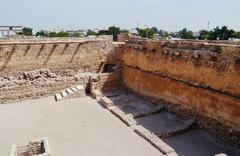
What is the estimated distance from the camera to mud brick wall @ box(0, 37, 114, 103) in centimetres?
1358

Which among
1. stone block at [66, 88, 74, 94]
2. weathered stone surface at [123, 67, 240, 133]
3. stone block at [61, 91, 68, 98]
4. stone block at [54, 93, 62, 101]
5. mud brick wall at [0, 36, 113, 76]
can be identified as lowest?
stone block at [54, 93, 62, 101]

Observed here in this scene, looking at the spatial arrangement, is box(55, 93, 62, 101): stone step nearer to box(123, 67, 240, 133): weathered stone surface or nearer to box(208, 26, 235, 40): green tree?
box(123, 67, 240, 133): weathered stone surface

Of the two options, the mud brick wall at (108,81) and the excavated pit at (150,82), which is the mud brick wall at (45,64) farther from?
the mud brick wall at (108,81)

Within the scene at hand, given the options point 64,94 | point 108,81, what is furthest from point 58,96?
point 108,81

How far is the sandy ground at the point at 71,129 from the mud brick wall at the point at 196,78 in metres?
2.69

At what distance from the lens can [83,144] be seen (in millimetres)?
8477

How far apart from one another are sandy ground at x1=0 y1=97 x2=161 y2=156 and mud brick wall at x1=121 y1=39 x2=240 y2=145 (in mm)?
2691

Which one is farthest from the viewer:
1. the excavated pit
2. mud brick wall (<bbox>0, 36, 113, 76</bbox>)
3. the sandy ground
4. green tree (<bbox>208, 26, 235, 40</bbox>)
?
green tree (<bbox>208, 26, 235, 40</bbox>)

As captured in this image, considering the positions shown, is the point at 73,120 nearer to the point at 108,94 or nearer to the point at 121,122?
the point at 121,122

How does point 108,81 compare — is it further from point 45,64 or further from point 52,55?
point 45,64

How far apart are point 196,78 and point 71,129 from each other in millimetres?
5067

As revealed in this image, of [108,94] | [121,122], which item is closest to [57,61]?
[108,94]

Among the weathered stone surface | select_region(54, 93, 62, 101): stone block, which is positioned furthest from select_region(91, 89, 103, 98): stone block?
the weathered stone surface

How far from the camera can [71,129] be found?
9.72m
